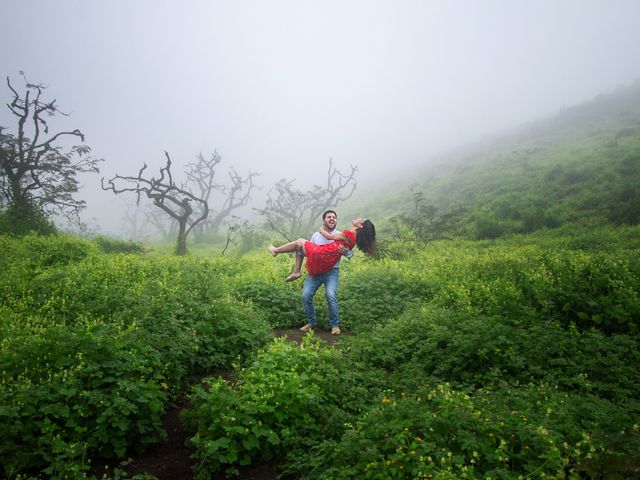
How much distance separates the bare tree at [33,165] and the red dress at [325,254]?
53.4 ft

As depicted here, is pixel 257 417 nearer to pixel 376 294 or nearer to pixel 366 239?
pixel 366 239

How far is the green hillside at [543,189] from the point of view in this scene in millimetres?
17453

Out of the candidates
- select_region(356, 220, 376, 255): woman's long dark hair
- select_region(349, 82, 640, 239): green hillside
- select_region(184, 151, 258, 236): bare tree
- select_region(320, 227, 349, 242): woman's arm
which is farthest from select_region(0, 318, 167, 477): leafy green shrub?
select_region(184, 151, 258, 236): bare tree

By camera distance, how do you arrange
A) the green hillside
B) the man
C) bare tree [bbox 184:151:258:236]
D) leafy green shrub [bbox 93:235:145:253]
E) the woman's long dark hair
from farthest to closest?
bare tree [bbox 184:151:258:236] < leafy green shrub [bbox 93:235:145:253] < the green hillside < the woman's long dark hair < the man

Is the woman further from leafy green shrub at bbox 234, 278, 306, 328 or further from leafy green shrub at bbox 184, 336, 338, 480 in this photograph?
leafy green shrub at bbox 184, 336, 338, 480

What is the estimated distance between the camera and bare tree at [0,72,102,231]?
62.1ft

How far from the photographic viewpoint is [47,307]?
7.10 metres

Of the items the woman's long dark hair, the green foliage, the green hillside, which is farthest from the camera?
the green hillside

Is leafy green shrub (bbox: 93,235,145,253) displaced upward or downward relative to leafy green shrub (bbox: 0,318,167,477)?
upward

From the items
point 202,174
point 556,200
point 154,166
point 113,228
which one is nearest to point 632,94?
point 556,200

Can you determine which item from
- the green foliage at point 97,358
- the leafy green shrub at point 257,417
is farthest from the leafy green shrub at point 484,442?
the green foliage at point 97,358

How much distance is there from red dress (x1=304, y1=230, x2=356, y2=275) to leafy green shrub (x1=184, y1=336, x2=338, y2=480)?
322 cm

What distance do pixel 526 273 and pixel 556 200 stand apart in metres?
13.4

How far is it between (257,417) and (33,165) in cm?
2105
